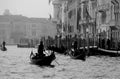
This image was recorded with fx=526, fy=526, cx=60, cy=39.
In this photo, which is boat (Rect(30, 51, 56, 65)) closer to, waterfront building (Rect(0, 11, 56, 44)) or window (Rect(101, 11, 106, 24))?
window (Rect(101, 11, 106, 24))

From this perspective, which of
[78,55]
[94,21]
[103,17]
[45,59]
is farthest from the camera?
[94,21]

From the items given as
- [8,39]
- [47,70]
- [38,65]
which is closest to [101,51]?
[38,65]

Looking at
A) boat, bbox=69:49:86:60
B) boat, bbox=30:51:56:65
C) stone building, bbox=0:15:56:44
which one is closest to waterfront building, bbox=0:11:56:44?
stone building, bbox=0:15:56:44

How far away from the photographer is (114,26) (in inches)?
2152

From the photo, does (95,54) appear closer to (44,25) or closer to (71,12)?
(71,12)

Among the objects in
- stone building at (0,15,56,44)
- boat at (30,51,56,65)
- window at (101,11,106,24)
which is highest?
window at (101,11,106,24)

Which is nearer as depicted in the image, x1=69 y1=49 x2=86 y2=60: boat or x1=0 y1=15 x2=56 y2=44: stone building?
x1=69 y1=49 x2=86 y2=60: boat

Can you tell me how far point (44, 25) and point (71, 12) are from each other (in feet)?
314

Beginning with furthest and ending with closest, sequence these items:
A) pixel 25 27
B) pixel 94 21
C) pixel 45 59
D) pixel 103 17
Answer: pixel 25 27
pixel 94 21
pixel 103 17
pixel 45 59

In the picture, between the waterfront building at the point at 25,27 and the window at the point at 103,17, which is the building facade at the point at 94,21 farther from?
the waterfront building at the point at 25,27

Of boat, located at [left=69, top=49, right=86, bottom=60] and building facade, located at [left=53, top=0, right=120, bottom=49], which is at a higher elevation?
building facade, located at [left=53, top=0, right=120, bottom=49]

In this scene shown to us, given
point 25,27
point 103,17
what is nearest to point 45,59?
point 103,17

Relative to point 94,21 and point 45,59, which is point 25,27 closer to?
point 94,21

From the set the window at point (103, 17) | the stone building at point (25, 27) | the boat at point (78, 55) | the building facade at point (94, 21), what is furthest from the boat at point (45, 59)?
the stone building at point (25, 27)
